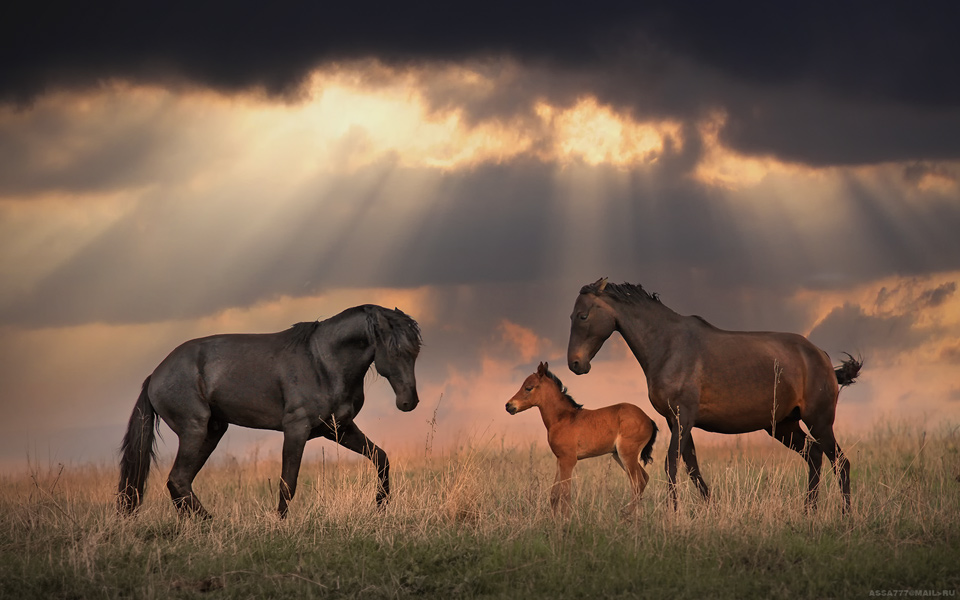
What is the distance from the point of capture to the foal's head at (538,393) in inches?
476

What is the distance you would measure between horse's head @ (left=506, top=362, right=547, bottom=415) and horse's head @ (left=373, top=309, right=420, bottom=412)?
4.04 feet

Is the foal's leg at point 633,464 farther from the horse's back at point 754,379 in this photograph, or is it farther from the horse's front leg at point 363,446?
the horse's front leg at point 363,446

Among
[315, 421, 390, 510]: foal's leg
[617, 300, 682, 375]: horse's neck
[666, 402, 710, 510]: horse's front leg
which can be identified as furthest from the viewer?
[617, 300, 682, 375]: horse's neck

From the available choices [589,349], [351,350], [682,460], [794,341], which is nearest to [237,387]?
[351,350]

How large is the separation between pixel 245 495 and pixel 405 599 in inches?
325

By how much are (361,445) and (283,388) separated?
1264 mm

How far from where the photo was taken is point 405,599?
872 centimetres

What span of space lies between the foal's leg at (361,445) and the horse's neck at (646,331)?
142 inches

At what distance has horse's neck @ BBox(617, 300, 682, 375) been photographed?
1260 cm

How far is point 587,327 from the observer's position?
41.1 ft

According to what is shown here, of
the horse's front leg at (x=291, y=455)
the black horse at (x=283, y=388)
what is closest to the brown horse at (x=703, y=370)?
the black horse at (x=283, y=388)

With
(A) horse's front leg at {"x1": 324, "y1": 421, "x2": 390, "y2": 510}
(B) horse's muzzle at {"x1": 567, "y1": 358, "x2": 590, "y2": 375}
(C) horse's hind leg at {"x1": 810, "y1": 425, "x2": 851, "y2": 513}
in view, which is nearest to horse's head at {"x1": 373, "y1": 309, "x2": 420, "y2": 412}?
(A) horse's front leg at {"x1": 324, "y1": 421, "x2": 390, "y2": 510}

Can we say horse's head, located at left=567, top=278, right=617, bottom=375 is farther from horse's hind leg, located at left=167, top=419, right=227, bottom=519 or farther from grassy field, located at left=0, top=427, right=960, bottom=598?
horse's hind leg, located at left=167, top=419, right=227, bottom=519

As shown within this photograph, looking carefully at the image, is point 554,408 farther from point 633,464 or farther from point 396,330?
point 396,330
